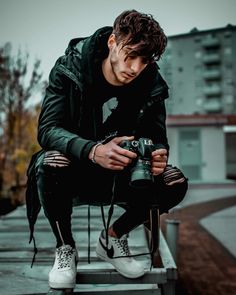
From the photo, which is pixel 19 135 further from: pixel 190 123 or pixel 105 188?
pixel 105 188

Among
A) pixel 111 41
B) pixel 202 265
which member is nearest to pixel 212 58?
pixel 202 265

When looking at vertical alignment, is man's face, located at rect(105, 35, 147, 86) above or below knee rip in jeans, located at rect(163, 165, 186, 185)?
above

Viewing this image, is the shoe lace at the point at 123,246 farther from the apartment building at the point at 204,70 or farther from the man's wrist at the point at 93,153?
the apartment building at the point at 204,70

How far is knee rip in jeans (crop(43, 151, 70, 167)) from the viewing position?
1.29 m

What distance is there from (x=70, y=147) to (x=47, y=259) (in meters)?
0.85

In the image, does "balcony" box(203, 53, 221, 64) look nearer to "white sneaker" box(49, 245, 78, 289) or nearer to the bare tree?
the bare tree

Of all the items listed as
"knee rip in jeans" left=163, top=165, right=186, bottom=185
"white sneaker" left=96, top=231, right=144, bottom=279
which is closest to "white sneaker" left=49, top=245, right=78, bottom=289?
"white sneaker" left=96, top=231, right=144, bottom=279

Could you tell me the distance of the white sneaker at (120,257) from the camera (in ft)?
4.46

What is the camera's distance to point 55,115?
135 centimetres

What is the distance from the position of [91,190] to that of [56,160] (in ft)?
0.67

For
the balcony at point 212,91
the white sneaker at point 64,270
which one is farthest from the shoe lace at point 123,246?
the balcony at point 212,91

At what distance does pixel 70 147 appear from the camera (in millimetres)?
1263

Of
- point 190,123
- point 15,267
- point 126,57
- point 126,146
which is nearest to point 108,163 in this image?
point 126,146

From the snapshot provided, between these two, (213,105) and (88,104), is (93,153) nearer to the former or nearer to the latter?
(88,104)
